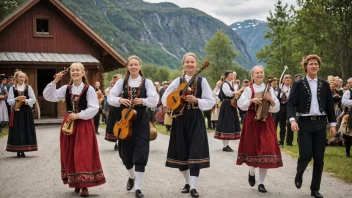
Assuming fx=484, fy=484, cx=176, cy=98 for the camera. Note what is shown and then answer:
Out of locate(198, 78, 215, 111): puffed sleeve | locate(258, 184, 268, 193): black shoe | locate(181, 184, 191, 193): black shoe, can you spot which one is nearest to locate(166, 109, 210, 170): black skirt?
locate(198, 78, 215, 111): puffed sleeve

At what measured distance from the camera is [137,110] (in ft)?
23.4

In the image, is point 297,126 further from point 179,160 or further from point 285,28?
point 285,28

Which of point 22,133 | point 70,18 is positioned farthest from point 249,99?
point 70,18

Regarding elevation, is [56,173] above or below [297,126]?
below

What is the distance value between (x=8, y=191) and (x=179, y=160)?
2.61 metres

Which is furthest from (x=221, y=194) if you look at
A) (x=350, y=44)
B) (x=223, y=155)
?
(x=350, y=44)

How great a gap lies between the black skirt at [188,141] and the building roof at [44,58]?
1696cm

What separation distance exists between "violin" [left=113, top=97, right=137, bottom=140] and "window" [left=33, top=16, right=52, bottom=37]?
18.5m

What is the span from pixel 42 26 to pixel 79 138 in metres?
20.3

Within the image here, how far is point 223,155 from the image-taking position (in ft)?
37.0

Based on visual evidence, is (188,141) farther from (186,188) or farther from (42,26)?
(42,26)

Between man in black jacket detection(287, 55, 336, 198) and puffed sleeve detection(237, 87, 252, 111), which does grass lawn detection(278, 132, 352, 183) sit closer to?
man in black jacket detection(287, 55, 336, 198)

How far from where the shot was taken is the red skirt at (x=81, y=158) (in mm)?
6703

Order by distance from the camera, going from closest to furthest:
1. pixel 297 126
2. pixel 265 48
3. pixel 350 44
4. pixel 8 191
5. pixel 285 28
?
1. pixel 297 126
2. pixel 8 191
3. pixel 350 44
4. pixel 285 28
5. pixel 265 48
